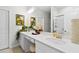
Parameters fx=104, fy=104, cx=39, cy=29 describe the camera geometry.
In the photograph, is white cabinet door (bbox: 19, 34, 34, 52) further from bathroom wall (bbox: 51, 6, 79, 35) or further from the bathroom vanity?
bathroom wall (bbox: 51, 6, 79, 35)

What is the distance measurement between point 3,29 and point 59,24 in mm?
680

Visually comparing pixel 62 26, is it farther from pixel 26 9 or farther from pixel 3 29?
pixel 3 29

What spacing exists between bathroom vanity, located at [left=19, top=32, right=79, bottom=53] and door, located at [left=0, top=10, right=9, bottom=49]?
19 cm

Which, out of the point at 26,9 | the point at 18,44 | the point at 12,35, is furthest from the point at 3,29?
the point at 26,9

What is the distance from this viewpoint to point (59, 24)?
1.21 metres

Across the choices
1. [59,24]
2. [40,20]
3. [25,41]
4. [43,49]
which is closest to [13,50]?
[25,41]

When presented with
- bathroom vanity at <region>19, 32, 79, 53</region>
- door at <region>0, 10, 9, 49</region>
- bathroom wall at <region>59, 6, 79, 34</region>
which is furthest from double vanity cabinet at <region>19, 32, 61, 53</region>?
bathroom wall at <region>59, 6, 79, 34</region>

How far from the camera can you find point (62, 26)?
1.20m

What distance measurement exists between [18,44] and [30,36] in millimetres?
195

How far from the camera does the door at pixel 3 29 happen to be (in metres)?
1.24

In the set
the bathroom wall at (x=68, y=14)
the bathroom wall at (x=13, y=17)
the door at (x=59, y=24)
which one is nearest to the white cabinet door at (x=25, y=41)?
the bathroom wall at (x=13, y=17)

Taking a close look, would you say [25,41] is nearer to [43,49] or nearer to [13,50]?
[13,50]

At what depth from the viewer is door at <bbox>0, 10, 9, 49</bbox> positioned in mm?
1238
